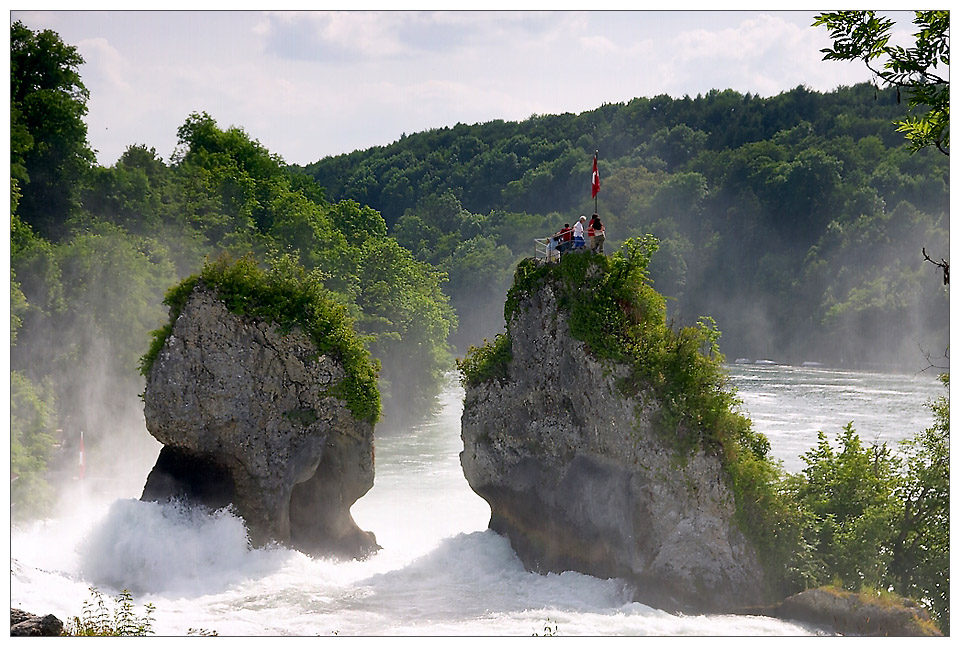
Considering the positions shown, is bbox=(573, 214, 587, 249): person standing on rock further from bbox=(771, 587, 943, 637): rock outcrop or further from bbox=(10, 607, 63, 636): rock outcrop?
bbox=(10, 607, 63, 636): rock outcrop

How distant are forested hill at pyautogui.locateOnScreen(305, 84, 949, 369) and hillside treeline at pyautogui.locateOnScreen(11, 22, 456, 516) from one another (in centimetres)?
3283

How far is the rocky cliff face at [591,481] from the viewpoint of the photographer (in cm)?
2497

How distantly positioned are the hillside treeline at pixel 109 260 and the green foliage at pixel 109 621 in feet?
33.8

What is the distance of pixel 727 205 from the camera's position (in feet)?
377

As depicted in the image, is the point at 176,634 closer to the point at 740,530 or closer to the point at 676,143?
the point at 740,530

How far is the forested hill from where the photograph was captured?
9275 cm

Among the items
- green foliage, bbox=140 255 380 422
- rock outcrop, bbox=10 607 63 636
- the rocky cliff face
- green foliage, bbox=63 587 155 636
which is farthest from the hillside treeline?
rock outcrop, bbox=10 607 63 636

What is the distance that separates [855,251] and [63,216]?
7100 cm

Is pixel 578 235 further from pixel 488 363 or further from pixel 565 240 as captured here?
pixel 488 363

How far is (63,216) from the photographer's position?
173 feet

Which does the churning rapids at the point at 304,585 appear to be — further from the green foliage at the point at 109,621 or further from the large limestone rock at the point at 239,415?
the large limestone rock at the point at 239,415

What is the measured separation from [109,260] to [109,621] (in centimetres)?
2899

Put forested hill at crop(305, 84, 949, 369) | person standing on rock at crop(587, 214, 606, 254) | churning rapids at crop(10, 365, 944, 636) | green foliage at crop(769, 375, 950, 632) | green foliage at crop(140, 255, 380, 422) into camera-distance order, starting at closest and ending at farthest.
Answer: churning rapids at crop(10, 365, 944, 636) → green foliage at crop(769, 375, 950, 632) → person standing on rock at crop(587, 214, 606, 254) → green foliage at crop(140, 255, 380, 422) → forested hill at crop(305, 84, 949, 369)

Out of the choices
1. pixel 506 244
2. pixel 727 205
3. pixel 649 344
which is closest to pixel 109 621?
pixel 649 344
